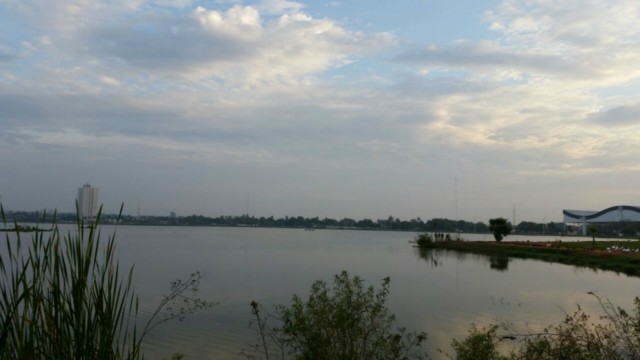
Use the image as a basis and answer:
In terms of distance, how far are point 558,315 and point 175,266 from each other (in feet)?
69.6

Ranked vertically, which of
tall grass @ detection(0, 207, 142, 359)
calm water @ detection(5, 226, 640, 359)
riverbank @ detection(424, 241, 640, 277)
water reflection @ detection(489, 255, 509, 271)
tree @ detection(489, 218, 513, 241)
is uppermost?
tree @ detection(489, 218, 513, 241)

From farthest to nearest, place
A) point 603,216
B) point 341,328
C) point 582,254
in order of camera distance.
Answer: point 603,216 < point 582,254 < point 341,328

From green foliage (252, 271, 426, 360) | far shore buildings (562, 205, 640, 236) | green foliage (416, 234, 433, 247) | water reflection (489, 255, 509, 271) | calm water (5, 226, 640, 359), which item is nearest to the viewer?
green foliage (252, 271, 426, 360)

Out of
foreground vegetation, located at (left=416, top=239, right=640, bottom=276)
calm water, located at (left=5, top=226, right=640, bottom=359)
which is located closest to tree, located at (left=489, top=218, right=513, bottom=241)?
foreground vegetation, located at (left=416, top=239, right=640, bottom=276)

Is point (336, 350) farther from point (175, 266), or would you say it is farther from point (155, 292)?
point (175, 266)

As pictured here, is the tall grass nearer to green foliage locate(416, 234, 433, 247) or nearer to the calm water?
the calm water

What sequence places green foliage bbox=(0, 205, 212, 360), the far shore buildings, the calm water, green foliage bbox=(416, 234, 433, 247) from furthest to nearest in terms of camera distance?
the far shore buildings
green foliage bbox=(416, 234, 433, 247)
the calm water
green foliage bbox=(0, 205, 212, 360)

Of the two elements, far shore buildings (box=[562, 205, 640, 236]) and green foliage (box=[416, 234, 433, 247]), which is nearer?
green foliage (box=[416, 234, 433, 247])

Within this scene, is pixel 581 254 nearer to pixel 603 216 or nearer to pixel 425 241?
pixel 425 241

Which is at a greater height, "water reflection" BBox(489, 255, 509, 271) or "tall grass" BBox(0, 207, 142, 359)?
"tall grass" BBox(0, 207, 142, 359)

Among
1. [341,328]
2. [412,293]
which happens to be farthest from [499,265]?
[341,328]

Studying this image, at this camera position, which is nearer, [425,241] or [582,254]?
[582,254]

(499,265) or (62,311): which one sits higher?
(62,311)

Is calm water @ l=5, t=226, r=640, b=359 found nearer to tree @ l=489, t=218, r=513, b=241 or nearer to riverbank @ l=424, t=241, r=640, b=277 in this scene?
riverbank @ l=424, t=241, r=640, b=277
